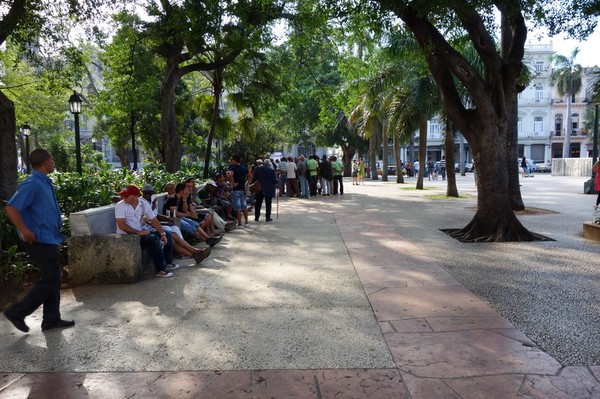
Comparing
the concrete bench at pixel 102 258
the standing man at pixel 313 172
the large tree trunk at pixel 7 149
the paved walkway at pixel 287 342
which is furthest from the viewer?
the standing man at pixel 313 172

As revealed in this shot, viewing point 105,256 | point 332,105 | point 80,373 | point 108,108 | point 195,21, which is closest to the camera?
point 80,373

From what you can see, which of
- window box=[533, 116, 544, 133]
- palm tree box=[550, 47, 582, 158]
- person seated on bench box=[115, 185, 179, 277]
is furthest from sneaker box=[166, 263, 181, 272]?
window box=[533, 116, 544, 133]

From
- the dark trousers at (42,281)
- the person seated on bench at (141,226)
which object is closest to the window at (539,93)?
the person seated on bench at (141,226)

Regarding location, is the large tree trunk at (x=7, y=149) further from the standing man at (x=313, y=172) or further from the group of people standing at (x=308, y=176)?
the standing man at (x=313, y=172)

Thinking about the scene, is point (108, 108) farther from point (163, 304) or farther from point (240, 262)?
point (163, 304)

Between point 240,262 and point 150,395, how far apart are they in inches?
166

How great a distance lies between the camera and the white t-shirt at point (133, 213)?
254 inches

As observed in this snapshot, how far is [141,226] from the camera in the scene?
6.68 m

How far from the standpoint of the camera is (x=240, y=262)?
749cm

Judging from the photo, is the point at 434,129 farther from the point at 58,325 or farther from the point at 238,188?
the point at 58,325

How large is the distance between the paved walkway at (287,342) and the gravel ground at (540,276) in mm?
208

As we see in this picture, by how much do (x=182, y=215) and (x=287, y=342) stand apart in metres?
4.64

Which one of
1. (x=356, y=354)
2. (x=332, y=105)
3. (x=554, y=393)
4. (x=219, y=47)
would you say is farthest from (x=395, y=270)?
(x=332, y=105)

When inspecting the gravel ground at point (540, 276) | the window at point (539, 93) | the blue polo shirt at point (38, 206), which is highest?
the window at point (539, 93)
